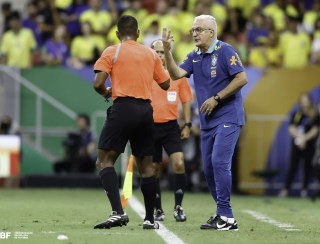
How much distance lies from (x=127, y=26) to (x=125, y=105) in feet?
2.77

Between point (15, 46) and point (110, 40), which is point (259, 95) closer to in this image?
point (110, 40)

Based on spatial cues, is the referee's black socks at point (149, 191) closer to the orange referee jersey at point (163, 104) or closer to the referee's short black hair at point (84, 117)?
the orange referee jersey at point (163, 104)

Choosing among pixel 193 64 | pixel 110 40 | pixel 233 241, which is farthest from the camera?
pixel 110 40

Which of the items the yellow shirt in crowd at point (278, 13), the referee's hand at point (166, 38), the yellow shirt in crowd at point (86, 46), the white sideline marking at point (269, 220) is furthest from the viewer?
the yellow shirt in crowd at point (278, 13)

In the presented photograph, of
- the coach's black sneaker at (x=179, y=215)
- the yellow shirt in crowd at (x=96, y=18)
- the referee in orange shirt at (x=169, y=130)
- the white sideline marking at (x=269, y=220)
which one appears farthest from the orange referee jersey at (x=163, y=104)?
the yellow shirt in crowd at (x=96, y=18)

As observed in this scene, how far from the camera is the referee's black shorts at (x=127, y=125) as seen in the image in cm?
1162

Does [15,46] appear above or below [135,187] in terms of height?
above

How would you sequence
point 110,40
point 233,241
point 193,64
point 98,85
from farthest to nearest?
point 110,40, point 193,64, point 98,85, point 233,241

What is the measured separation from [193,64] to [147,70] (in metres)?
0.97

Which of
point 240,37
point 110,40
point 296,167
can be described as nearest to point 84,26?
point 110,40

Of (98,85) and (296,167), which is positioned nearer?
(98,85)

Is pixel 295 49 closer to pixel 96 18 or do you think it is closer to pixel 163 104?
pixel 96 18

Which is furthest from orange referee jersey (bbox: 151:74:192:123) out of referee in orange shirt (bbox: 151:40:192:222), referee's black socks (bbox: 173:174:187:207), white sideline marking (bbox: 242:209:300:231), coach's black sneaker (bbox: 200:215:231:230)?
coach's black sneaker (bbox: 200:215:231:230)

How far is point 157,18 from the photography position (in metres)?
24.5
